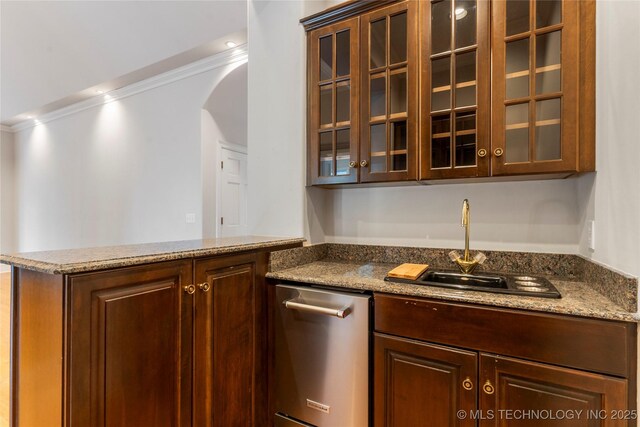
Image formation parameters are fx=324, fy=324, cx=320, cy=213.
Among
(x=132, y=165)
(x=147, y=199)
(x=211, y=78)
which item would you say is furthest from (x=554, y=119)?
(x=132, y=165)

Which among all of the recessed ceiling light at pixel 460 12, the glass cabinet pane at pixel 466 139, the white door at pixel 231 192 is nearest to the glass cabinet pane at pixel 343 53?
the recessed ceiling light at pixel 460 12

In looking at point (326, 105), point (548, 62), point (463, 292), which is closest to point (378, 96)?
point (326, 105)

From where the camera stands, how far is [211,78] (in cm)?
365

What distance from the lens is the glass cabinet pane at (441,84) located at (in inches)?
61.9

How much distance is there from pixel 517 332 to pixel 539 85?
3.40ft

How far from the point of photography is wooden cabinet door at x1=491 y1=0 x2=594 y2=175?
133cm

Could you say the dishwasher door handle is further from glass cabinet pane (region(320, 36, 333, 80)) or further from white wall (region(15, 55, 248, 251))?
white wall (region(15, 55, 248, 251))

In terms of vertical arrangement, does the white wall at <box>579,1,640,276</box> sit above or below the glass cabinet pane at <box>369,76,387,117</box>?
below

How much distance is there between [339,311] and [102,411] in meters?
0.90

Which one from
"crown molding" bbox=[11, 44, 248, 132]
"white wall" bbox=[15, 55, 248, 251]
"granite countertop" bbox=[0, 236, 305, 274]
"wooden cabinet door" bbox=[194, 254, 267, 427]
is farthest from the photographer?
"white wall" bbox=[15, 55, 248, 251]

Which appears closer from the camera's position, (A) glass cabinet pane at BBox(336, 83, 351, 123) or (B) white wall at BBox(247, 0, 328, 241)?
(A) glass cabinet pane at BBox(336, 83, 351, 123)

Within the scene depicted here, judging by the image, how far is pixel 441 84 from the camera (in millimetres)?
1590

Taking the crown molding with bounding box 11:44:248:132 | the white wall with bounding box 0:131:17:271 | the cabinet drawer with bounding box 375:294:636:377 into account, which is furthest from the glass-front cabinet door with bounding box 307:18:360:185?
the white wall with bounding box 0:131:17:271

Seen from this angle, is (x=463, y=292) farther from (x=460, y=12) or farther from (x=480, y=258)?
(x=460, y=12)
